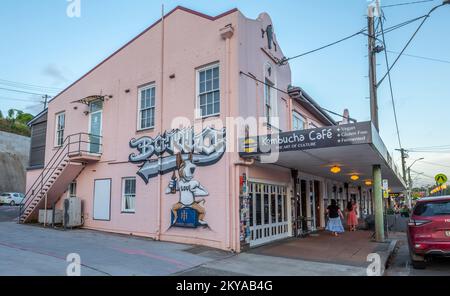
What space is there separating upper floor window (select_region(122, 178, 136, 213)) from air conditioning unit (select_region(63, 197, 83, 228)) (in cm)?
262

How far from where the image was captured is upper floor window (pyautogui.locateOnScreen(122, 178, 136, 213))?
14102 mm

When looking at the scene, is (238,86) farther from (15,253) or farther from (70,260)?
(15,253)

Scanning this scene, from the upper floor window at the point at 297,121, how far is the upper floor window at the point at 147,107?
6.85 metres

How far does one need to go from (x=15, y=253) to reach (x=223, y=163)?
245 inches

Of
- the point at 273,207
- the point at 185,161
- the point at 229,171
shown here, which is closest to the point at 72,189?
the point at 185,161

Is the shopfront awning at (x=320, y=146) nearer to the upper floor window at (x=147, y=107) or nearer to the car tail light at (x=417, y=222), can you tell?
the car tail light at (x=417, y=222)

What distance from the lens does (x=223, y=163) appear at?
1125 centimetres

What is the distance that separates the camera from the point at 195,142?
12.2 meters

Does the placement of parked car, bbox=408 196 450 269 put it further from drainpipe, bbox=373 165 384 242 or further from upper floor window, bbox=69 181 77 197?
upper floor window, bbox=69 181 77 197

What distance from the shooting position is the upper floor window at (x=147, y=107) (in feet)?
45.9

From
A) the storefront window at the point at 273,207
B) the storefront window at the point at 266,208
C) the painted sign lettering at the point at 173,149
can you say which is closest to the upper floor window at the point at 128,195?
the painted sign lettering at the point at 173,149

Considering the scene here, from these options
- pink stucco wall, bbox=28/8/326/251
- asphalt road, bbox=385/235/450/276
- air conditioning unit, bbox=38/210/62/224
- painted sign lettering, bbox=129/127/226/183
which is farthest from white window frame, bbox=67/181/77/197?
asphalt road, bbox=385/235/450/276

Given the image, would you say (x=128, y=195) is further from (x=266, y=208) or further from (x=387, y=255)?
(x=387, y=255)

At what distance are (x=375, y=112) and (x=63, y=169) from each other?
13.5 m
